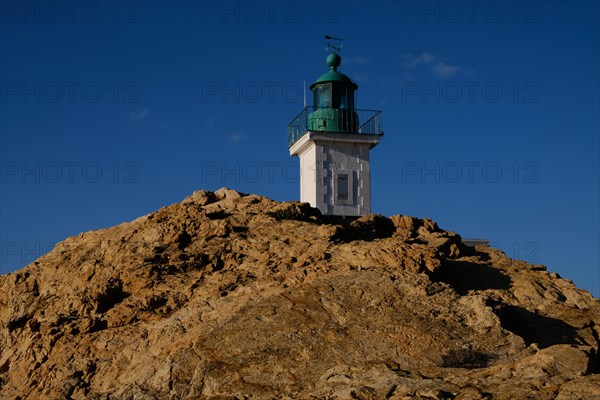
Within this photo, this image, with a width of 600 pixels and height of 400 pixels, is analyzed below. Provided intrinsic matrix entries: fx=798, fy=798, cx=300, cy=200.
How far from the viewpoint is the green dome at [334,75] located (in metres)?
26.7

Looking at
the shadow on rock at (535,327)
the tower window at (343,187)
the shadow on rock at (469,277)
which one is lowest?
the shadow on rock at (535,327)

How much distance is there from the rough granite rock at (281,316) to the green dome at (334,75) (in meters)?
10.8

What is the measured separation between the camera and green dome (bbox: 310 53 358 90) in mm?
26656

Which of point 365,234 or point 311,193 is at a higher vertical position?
point 311,193

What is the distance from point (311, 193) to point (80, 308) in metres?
12.3

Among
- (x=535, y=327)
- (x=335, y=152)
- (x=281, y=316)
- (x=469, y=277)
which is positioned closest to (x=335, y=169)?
(x=335, y=152)

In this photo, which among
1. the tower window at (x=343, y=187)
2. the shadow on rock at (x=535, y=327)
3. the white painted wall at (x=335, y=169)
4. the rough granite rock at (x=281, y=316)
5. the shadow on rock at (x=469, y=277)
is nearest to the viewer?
the rough granite rock at (x=281, y=316)

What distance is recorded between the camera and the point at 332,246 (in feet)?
46.7

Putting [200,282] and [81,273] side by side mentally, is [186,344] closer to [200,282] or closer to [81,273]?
[200,282]

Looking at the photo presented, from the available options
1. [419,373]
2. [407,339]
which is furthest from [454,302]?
[419,373]

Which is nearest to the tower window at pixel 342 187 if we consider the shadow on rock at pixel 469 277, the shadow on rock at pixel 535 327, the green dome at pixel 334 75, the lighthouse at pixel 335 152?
the lighthouse at pixel 335 152

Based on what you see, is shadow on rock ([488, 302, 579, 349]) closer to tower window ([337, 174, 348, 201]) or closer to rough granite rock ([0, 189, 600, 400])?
rough granite rock ([0, 189, 600, 400])

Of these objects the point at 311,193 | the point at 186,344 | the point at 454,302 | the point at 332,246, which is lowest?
the point at 186,344

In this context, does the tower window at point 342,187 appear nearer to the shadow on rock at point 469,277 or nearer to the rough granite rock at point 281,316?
the rough granite rock at point 281,316
